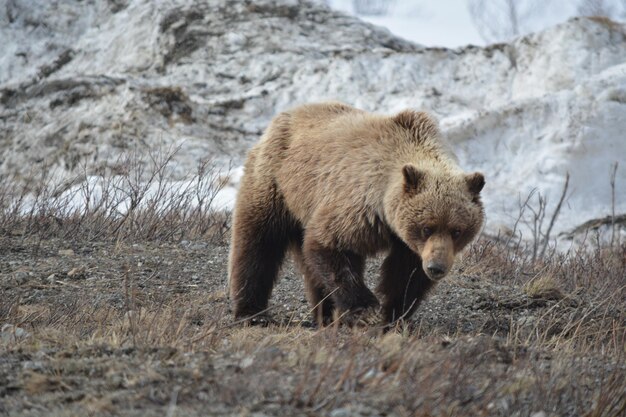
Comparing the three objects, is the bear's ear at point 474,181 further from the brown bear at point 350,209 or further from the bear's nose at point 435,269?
the bear's nose at point 435,269

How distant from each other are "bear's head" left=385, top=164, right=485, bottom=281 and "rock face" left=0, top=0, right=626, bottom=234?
24.3 feet

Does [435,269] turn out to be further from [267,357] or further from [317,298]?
[267,357]

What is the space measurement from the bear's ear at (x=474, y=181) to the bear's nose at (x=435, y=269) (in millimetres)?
602

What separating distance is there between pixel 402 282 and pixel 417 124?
1.07 m

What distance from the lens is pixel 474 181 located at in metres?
5.59

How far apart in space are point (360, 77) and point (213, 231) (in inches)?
263

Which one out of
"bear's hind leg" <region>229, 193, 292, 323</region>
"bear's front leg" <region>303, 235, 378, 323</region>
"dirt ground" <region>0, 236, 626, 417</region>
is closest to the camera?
"dirt ground" <region>0, 236, 626, 417</region>

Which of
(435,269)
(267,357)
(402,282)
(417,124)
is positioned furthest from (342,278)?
(267,357)

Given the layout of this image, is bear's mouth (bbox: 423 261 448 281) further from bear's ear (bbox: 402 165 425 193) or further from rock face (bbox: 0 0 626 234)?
rock face (bbox: 0 0 626 234)

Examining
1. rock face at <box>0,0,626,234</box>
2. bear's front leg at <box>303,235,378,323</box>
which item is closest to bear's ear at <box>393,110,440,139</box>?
bear's front leg at <box>303,235,378,323</box>

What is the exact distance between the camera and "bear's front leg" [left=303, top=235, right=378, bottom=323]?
5.84 meters

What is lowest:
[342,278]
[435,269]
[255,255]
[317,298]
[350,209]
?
[317,298]

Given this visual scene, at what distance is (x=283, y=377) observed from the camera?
147 inches

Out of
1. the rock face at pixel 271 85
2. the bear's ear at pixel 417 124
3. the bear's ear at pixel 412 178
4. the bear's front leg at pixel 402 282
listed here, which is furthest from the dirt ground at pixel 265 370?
the rock face at pixel 271 85
